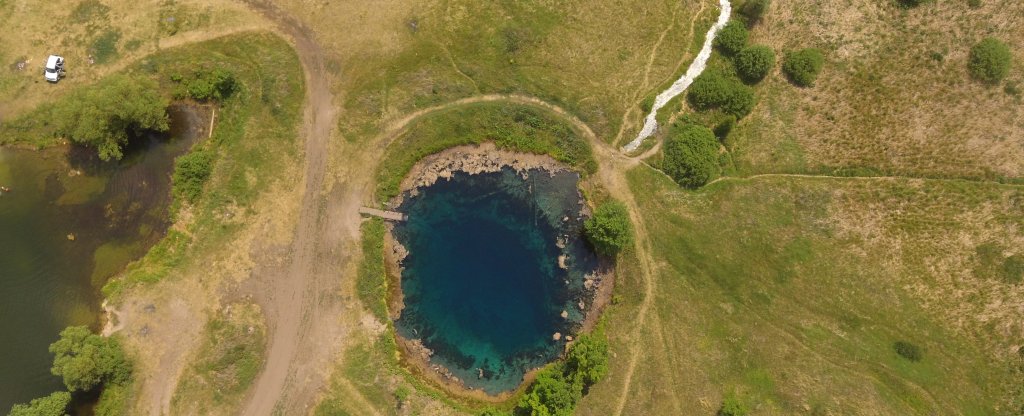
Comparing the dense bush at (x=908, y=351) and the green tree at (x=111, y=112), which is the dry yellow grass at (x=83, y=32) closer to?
the green tree at (x=111, y=112)

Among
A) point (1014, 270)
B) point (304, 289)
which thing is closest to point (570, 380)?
point (304, 289)

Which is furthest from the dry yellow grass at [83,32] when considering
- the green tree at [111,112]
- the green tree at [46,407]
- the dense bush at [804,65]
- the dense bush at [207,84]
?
the dense bush at [804,65]

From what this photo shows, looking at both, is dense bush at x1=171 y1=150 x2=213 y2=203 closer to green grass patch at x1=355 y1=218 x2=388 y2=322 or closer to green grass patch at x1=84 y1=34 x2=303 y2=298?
green grass patch at x1=84 y1=34 x2=303 y2=298

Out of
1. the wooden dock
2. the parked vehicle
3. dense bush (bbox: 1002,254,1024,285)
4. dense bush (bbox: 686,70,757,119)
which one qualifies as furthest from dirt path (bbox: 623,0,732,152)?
the parked vehicle

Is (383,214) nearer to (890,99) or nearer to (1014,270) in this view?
(890,99)

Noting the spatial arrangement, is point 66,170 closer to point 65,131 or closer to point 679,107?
point 65,131

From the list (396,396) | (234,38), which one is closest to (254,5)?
(234,38)

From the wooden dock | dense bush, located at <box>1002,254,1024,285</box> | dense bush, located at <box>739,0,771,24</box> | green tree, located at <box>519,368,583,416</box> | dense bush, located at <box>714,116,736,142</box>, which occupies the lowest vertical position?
green tree, located at <box>519,368,583,416</box>
